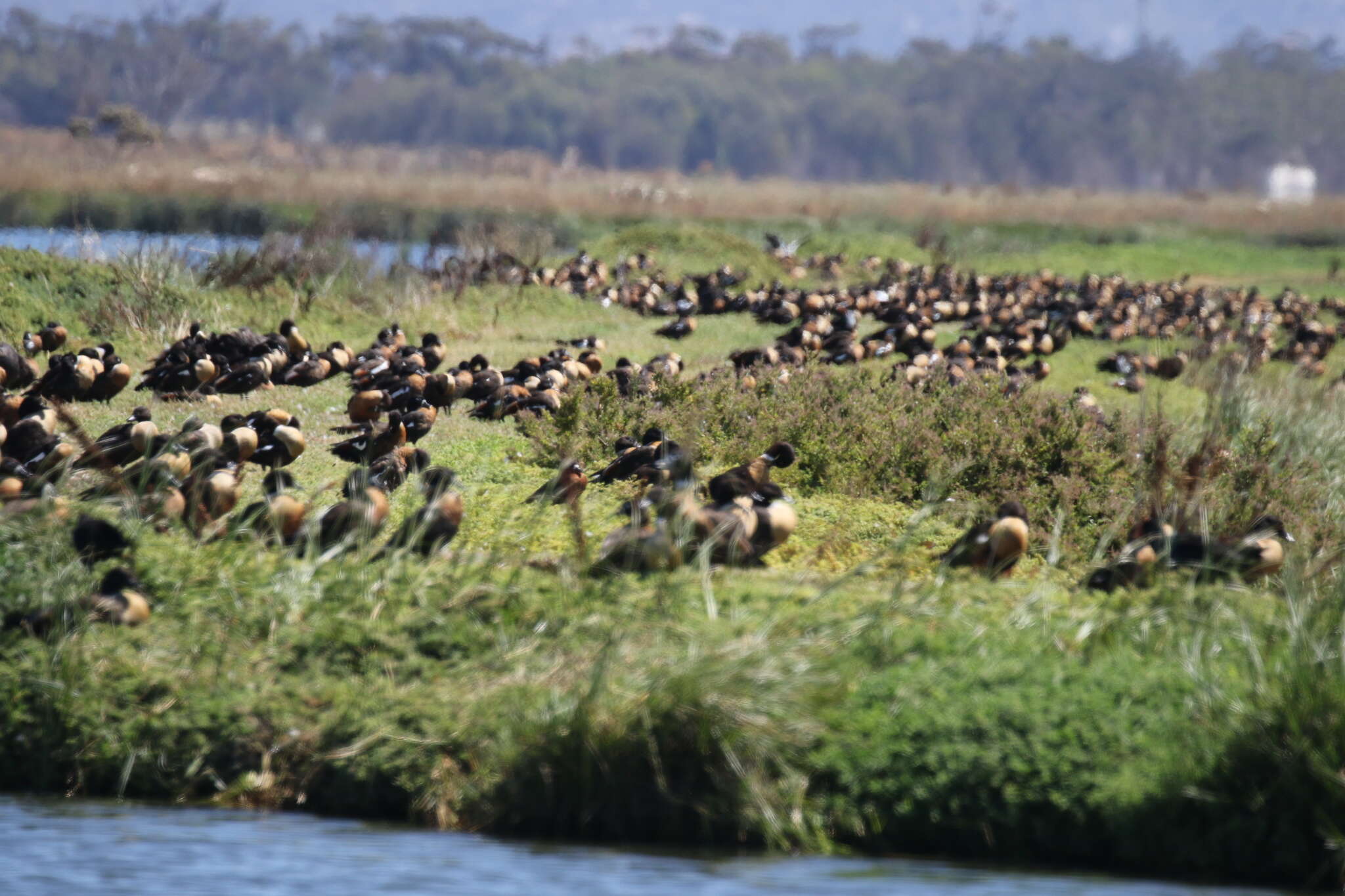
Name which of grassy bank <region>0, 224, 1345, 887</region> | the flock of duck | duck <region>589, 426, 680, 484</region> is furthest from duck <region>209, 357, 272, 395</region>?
grassy bank <region>0, 224, 1345, 887</region>

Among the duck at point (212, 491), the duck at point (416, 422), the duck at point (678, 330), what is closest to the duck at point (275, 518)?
the duck at point (212, 491)

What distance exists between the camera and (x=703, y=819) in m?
7.10

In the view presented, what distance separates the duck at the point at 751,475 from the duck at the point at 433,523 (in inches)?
72.9

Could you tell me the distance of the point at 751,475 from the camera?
11484 millimetres

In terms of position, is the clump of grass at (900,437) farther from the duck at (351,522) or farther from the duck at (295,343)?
the duck at (295,343)

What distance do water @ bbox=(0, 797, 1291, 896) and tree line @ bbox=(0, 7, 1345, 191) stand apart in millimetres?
128166

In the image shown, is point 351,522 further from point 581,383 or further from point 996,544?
point 581,383

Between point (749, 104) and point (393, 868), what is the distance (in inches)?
5897

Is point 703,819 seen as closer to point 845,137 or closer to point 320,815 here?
point 320,815

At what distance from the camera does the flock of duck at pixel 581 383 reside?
8.95 metres

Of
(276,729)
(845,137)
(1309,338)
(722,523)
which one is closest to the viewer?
(276,729)

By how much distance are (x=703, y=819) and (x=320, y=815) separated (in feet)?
5.92

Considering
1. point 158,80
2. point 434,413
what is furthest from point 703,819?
point 158,80

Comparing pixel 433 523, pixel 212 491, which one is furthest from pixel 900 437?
pixel 212 491
